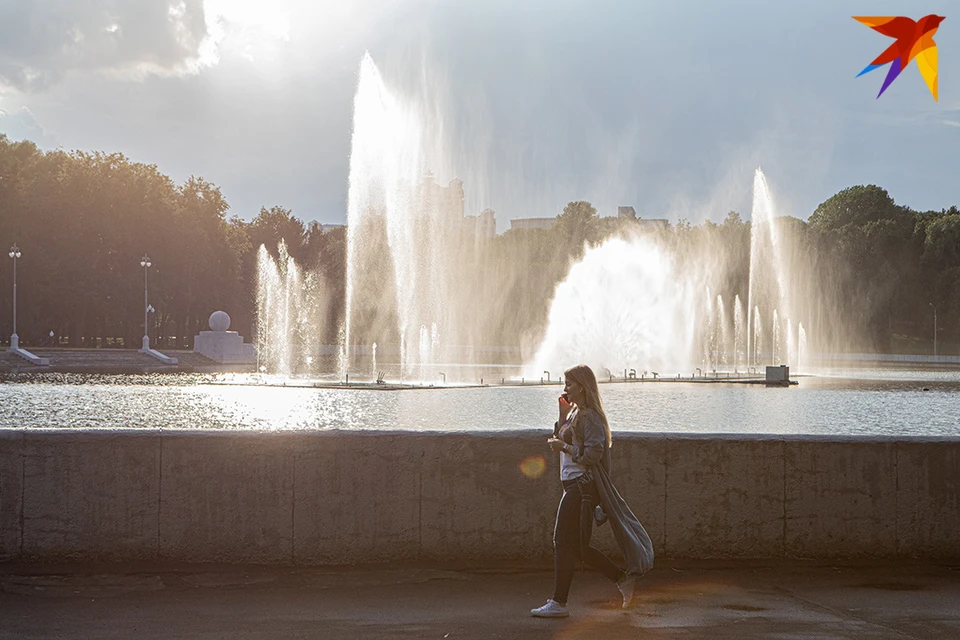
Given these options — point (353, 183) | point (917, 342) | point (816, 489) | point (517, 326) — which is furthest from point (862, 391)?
point (917, 342)

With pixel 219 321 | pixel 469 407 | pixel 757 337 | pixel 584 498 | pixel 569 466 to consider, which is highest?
pixel 219 321

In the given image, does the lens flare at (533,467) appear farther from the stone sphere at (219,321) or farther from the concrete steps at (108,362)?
the stone sphere at (219,321)

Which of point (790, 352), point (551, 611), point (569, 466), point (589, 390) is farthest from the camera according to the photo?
point (790, 352)

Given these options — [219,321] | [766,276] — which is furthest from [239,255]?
[766,276]

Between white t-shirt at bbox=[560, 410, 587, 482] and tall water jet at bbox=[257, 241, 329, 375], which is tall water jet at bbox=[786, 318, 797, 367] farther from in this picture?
white t-shirt at bbox=[560, 410, 587, 482]

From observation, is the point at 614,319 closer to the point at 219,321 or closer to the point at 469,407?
the point at 469,407

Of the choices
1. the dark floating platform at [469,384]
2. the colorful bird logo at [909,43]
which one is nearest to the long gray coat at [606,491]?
the colorful bird logo at [909,43]

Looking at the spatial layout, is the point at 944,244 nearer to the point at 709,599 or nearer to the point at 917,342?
the point at 917,342

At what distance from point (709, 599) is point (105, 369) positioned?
59.2 meters

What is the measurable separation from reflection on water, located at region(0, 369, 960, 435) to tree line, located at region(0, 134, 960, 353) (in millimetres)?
33602

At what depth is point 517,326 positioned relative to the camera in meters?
94.8

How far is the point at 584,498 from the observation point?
7.47 m

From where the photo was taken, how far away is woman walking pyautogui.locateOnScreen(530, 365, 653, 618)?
24.0 feet

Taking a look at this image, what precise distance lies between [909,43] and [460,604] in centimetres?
461
